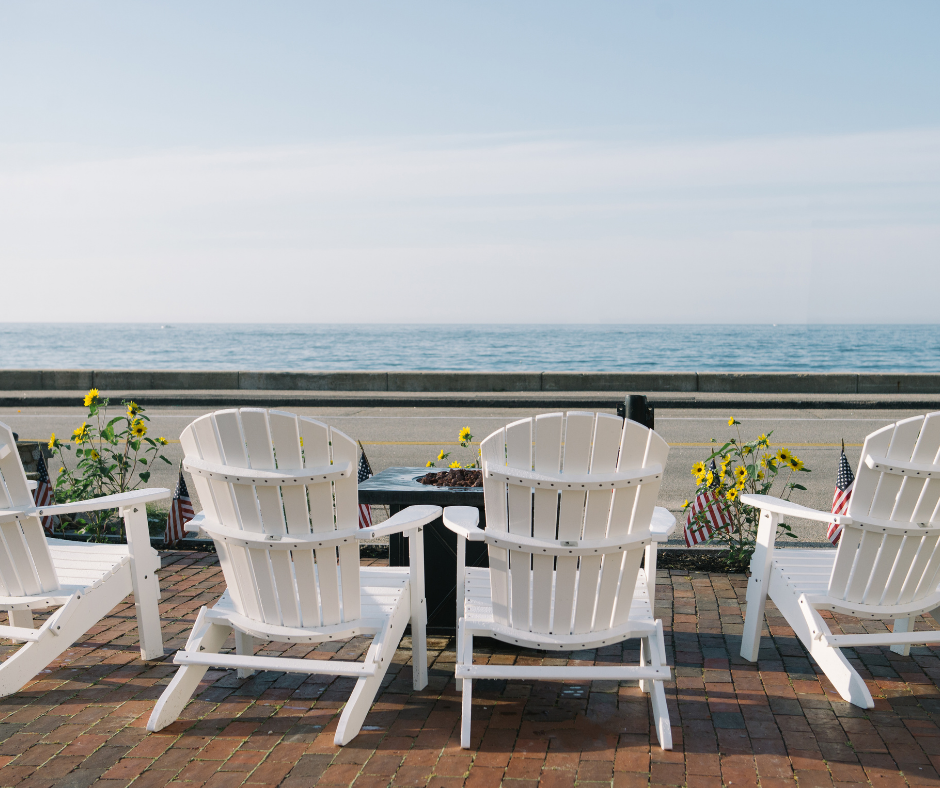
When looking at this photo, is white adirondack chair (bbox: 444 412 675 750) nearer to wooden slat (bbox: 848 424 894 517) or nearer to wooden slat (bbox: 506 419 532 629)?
wooden slat (bbox: 506 419 532 629)

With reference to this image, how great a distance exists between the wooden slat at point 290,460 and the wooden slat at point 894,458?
2.23 metres

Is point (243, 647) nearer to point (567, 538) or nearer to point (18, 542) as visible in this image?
point (18, 542)

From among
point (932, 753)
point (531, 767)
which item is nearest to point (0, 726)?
point (531, 767)

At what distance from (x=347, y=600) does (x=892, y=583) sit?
230 centimetres

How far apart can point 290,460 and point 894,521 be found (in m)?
2.45

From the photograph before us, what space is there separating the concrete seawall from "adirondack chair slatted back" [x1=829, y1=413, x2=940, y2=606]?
1429 centimetres

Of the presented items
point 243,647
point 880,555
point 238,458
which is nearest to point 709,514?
point 880,555

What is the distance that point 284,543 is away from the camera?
9.85 ft

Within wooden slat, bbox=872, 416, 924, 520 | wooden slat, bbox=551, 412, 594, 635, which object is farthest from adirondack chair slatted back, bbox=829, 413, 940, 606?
wooden slat, bbox=551, 412, 594, 635

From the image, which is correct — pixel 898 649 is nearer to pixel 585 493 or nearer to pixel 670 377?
pixel 585 493

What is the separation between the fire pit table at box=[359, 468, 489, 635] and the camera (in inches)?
152

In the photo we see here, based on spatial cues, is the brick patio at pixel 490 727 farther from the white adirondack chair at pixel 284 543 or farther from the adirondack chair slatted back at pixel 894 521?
the adirondack chair slatted back at pixel 894 521

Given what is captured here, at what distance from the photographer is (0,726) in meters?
3.14

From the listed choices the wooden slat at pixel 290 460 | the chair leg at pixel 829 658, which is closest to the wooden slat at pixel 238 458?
the wooden slat at pixel 290 460
